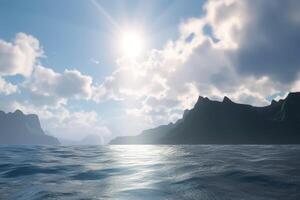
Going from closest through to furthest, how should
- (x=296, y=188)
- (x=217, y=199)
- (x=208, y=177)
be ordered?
(x=217, y=199) → (x=296, y=188) → (x=208, y=177)

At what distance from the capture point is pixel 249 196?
45.5ft

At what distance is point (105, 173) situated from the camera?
23.0m

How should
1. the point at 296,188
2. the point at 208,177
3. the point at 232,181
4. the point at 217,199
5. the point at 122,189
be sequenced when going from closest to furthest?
the point at 217,199, the point at 296,188, the point at 122,189, the point at 232,181, the point at 208,177

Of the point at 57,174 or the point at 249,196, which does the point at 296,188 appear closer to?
the point at 249,196

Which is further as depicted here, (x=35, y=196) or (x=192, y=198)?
(x=35, y=196)

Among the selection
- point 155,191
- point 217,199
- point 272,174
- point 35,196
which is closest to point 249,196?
point 217,199

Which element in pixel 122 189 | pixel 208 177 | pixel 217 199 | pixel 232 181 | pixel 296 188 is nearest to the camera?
pixel 217 199

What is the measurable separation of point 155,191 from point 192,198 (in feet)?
7.97

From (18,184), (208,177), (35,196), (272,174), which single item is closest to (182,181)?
(208,177)

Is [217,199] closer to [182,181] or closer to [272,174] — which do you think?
[182,181]

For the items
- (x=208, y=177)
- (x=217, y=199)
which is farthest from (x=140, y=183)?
(x=217, y=199)

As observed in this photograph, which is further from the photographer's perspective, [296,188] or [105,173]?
[105,173]

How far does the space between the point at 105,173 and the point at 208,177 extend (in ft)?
28.5

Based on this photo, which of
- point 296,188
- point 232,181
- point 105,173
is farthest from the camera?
point 105,173
